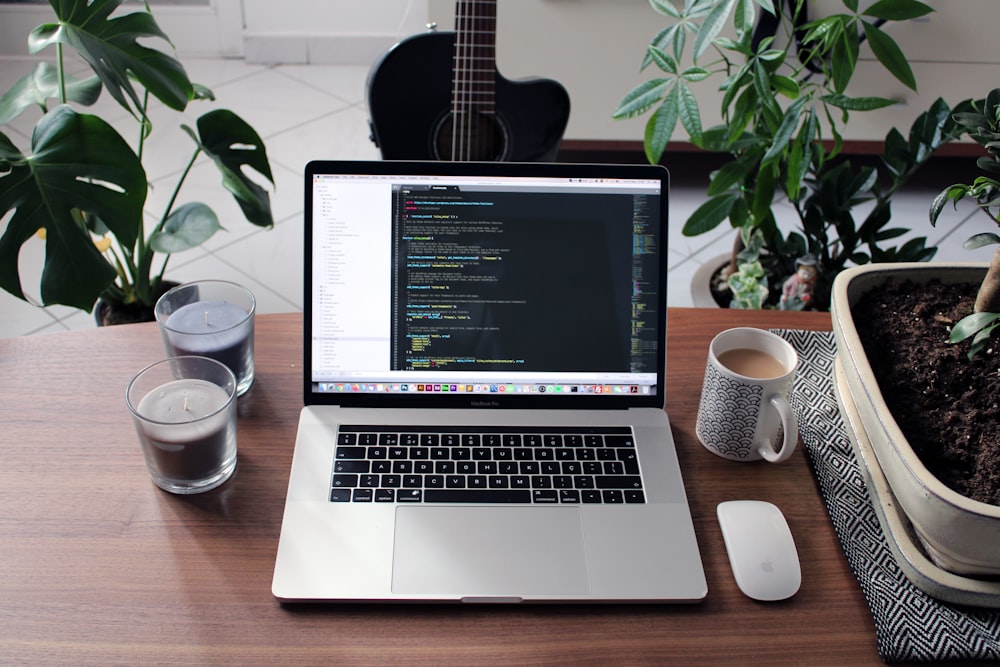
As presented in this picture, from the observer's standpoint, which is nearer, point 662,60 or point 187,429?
point 187,429

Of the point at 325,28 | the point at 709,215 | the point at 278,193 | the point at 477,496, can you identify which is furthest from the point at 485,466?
the point at 325,28

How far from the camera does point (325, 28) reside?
310 centimetres

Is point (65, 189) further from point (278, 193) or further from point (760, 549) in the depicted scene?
point (278, 193)

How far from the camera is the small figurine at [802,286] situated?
1.66m

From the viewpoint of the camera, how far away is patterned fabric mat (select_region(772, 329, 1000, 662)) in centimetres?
74

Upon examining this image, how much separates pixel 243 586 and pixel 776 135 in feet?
3.16

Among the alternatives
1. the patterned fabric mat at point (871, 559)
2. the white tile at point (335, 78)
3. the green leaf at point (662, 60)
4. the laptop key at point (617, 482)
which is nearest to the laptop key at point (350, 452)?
the laptop key at point (617, 482)

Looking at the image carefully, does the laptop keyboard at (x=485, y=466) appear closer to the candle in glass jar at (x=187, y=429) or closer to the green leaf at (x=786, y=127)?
the candle in glass jar at (x=187, y=429)

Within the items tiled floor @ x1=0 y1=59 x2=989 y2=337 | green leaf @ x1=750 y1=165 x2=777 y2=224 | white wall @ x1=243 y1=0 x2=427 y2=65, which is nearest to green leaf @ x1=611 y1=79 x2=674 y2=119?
green leaf @ x1=750 y1=165 x2=777 y2=224

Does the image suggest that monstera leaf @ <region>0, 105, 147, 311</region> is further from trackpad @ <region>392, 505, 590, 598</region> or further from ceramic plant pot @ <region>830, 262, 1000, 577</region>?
ceramic plant pot @ <region>830, 262, 1000, 577</region>

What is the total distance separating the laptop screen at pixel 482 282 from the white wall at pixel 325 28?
2325 millimetres

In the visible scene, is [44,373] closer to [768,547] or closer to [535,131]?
[768,547]

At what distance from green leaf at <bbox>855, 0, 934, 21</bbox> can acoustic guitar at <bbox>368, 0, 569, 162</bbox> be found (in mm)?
702

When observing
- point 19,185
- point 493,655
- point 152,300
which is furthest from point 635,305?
point 152,300
